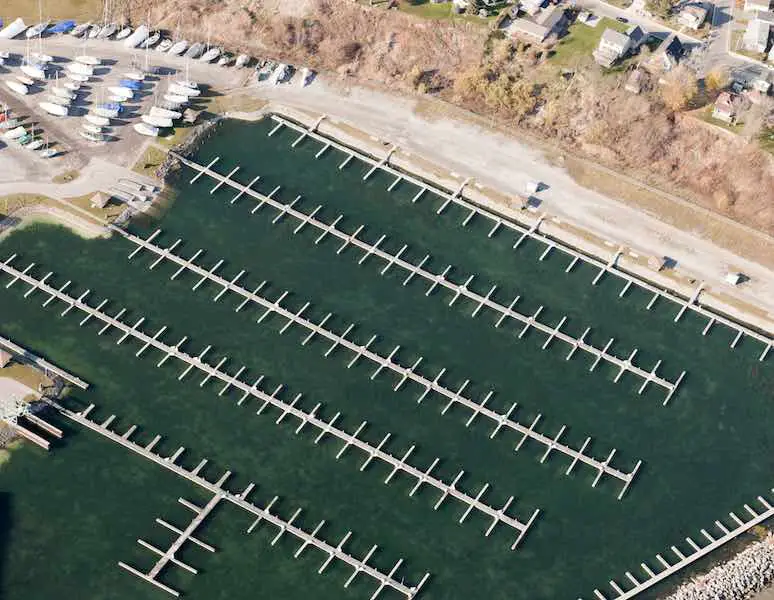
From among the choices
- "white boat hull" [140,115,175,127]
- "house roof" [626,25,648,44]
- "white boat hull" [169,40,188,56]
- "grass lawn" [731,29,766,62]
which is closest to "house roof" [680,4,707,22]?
"grass lawn" [731,29,766,62]

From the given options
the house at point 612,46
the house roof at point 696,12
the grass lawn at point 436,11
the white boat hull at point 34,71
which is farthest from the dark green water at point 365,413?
the house roof at point 696,12

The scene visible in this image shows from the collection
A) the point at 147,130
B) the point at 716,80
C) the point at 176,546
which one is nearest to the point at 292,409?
the point at 176,546

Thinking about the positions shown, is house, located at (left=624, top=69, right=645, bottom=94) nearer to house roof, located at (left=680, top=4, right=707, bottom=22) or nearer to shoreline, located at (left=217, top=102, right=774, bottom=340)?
house roof, located at (left=680, top=4, right=707, bottom=22)

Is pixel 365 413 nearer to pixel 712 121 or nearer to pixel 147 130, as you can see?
pixel 147 130

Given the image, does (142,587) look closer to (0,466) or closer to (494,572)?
(0,466)

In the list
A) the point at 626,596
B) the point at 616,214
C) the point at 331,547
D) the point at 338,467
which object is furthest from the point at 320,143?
the point at 626,596

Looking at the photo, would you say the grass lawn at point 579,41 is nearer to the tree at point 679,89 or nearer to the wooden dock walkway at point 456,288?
the tree at point 679,89
